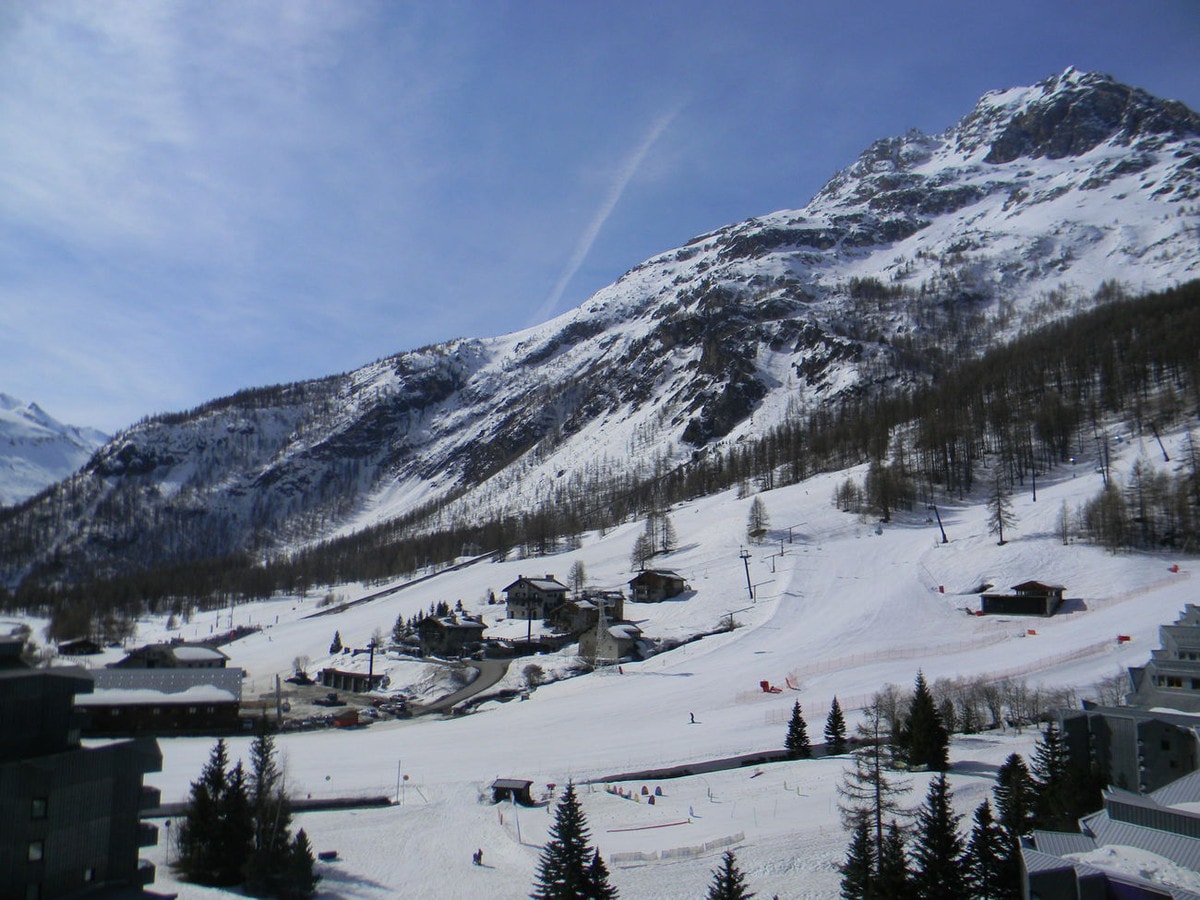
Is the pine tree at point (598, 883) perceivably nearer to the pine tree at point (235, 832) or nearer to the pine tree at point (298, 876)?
the pine tree at point (298, 876)

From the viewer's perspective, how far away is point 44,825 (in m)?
18.1

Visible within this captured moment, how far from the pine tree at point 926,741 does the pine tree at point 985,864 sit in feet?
42.5

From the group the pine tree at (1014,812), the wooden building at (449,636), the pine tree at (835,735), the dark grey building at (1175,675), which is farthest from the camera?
the wooden building at (449,636)

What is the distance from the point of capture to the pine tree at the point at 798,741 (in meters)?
38.9

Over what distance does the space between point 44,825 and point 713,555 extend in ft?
255

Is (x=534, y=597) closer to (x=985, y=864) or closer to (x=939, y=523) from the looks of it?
(x=939, y=523)

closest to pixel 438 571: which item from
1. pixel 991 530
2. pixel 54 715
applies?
pixel 991 530

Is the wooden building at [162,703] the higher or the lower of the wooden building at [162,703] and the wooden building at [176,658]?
the lower

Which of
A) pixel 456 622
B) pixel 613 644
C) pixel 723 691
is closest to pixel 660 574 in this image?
pixel 613 644

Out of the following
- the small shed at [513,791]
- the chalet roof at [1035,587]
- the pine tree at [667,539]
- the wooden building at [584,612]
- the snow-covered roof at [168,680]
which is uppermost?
the pine tree at [667,539]

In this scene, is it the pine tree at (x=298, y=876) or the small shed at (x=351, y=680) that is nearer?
the pine tree at (x=298, y=876)

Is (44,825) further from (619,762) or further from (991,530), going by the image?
(991,530)

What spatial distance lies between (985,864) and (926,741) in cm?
1447

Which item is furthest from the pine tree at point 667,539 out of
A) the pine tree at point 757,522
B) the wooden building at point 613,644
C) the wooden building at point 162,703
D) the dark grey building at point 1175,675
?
the dark grey building at point 1175,675
